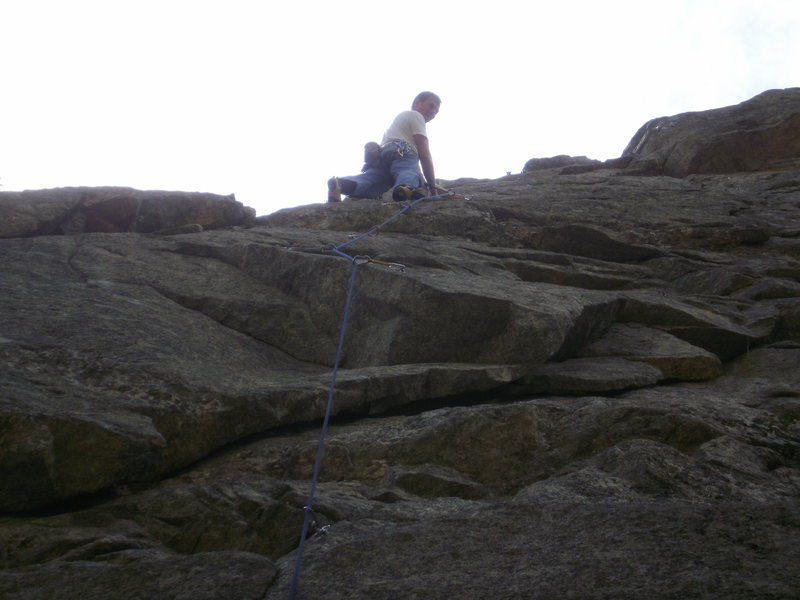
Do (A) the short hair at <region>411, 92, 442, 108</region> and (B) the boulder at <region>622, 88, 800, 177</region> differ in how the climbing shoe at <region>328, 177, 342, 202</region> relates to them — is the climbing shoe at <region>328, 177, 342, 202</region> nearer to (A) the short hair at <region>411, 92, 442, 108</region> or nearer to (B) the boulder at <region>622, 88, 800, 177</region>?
(A) the short hair at <region>411, 92, 442, 108</region>

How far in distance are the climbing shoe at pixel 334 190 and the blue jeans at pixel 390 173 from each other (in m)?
0.17

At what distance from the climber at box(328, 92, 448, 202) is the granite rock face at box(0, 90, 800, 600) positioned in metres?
1.60

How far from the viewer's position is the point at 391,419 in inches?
204

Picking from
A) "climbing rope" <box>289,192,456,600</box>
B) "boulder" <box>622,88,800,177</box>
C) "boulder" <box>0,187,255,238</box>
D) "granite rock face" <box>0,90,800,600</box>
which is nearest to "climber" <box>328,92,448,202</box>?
"climbing rope" <box>289,192,456,600</box>

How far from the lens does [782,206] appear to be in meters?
10.5

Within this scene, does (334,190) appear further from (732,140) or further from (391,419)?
(732,140)

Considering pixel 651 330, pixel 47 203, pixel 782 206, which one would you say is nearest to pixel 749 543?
pixel 651 330

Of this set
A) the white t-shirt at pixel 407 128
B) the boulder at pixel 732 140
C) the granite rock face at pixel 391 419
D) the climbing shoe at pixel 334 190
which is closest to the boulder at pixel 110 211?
the granite rock face at pixel 391 419

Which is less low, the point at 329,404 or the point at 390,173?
Answer: the point at 390,173

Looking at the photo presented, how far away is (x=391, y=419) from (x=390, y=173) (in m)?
5.92

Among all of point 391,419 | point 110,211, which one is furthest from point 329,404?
point 110,211

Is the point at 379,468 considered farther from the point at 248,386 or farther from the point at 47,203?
the point at 47,203

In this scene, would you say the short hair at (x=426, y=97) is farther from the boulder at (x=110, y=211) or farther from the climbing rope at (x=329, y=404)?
the boulder at (x=110, y=211)

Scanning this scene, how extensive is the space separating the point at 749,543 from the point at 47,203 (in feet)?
24.1
